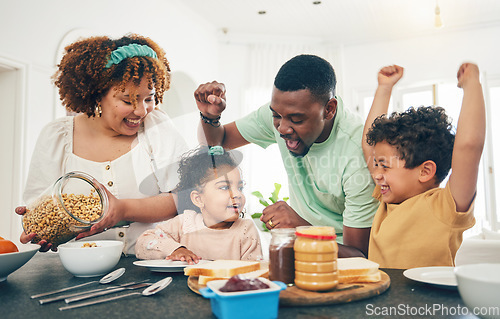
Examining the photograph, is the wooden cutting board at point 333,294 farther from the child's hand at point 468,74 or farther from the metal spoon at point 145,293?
the child's hand at point 468,74

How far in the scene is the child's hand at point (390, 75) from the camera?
128 centimetres

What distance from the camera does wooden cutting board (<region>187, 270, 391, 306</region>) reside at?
2.14 feet

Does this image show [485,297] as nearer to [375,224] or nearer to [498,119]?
[375,224]

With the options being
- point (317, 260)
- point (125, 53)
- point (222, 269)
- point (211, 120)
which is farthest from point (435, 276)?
point (125, 53)

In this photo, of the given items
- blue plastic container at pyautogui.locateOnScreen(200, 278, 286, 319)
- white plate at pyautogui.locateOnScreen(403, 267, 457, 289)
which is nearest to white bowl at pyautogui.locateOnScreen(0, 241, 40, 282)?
blue plastic container at pyautogui.locateOnScreen(200, 278, 286, 319)

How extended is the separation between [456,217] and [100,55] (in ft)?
3.75

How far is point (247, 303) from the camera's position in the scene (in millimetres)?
589

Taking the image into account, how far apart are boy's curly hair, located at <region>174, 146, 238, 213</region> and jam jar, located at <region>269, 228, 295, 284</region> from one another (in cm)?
49

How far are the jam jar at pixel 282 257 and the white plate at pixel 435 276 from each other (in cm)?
24

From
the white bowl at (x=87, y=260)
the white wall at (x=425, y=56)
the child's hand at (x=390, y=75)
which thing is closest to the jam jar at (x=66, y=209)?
the white bowl at (x=87, y=260)

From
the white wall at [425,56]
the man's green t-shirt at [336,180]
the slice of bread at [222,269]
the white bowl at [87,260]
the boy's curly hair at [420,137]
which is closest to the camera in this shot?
the slice of bread at [222,269]

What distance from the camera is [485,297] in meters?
0.56

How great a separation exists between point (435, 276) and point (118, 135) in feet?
3.42

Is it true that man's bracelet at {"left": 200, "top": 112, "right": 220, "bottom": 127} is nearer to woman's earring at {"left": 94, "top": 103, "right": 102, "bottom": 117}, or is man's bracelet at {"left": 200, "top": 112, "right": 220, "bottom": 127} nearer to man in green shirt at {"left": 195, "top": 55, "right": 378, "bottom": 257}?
man in green shirt at {"left": 195, "top": 55, "right": 378, "bottom": 257}
